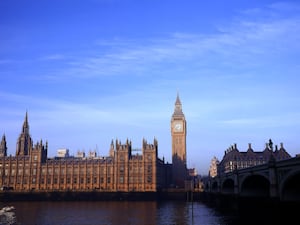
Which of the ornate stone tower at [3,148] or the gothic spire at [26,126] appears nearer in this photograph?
the ornate stone tower at [3,148]

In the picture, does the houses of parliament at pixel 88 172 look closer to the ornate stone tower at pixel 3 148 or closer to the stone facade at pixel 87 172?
the stone facade at pixel 87 172

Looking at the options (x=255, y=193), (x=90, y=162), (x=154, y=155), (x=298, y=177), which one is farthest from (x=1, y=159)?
(x=298, y=177)

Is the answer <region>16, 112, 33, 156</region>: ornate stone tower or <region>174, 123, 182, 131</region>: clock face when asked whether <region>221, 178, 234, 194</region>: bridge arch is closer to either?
<region>174, 123, 182, 131</region>: clock face

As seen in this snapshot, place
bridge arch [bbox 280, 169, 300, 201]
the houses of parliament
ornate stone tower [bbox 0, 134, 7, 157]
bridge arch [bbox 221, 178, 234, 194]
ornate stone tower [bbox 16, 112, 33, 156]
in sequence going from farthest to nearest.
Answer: ornate stone tower [bbox 0, 134, 7, 157] → ornate stone tower [bbox 16, 112, 33, 156] → the houses of parliament → bridge arch [bbox 221, 178, 234, 194] → bridge arch [bbox 280, 169, 300, 201]

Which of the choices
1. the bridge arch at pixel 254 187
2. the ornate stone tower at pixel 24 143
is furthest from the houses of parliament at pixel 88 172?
the bridge arch at pixel 254 187

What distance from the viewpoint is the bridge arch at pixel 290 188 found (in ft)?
148

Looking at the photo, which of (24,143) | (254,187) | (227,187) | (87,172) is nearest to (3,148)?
(24,143)

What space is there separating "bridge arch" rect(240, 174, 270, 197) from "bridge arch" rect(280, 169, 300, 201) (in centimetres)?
1980

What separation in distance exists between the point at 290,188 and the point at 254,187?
2693 cm

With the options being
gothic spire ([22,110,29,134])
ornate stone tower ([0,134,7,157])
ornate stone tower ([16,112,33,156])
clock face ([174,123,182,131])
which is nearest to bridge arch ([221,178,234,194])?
clock face ([174,123,182,131])

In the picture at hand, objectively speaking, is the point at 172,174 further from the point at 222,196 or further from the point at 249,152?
the point at 222,196

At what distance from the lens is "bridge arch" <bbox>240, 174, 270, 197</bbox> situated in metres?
70.0

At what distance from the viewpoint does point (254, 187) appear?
7450cm

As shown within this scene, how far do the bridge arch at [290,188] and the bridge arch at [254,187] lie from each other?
780 inches
